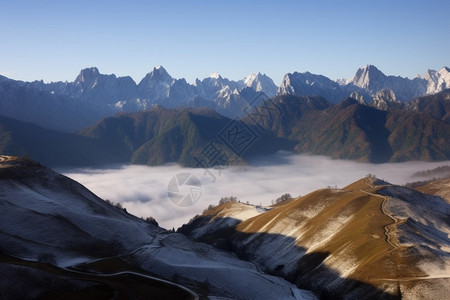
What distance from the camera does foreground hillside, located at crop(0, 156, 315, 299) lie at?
95.4 meters

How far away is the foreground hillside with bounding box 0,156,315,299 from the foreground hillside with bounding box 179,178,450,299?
469 inches

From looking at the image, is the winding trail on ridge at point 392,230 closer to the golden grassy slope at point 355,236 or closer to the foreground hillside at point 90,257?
the golden grassy slope at point 355,236

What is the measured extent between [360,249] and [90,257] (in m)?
87.4

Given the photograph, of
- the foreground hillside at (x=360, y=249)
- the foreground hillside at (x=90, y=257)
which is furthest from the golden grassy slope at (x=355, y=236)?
the foreground hillside at (x=90, y=257)

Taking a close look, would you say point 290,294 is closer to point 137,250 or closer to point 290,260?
point 290,260

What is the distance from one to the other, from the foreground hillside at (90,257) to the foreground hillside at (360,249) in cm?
1191

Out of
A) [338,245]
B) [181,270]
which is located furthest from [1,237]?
[338,245]

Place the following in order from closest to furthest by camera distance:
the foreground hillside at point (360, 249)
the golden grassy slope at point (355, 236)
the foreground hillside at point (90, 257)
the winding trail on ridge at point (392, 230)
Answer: the foreground hillside at point (90, 257) → the foreground hillside at point (360, 249) → the golden grassy slope at point (355, 236) → the winding trail on ridge at point (392, 230)

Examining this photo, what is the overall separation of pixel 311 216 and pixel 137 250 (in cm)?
8250

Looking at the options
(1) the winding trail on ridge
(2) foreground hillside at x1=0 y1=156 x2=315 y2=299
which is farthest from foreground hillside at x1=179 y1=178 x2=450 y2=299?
(2) foreground hillside at x1=0 y1=156 x2=315 y2=299

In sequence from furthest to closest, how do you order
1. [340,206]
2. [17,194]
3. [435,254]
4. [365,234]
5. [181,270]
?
1. [340,206]
2. [17,194]
3. [365,234]
4. [181,270]
5. [435,254]

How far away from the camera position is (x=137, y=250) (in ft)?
488

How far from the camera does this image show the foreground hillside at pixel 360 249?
364 feet

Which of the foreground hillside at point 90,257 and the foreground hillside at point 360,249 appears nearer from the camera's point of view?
the foreground hillside at point 90,257
